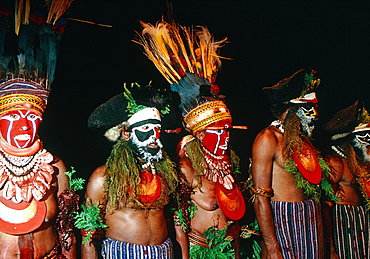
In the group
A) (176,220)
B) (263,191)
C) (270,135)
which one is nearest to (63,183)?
(176,220)

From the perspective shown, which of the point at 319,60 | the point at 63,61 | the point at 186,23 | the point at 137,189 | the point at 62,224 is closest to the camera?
the point at 62,224

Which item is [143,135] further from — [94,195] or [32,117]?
[32,117]

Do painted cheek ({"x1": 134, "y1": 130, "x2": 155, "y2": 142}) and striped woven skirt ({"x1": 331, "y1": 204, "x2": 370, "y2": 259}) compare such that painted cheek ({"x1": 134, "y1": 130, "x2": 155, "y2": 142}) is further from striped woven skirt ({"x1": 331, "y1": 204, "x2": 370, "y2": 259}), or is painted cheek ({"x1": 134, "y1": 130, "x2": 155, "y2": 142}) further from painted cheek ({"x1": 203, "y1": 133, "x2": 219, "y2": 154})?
striped woven skirt ({"x1": 331, "y1": 204, "x2": 370, "y2": 259})

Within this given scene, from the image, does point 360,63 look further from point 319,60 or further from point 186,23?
point 186,23

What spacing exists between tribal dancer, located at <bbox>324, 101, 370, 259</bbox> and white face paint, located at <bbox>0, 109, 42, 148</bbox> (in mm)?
3185

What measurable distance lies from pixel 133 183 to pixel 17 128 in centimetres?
94

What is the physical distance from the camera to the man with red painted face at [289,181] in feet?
12.7

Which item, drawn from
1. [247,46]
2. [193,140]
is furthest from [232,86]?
[193,140]

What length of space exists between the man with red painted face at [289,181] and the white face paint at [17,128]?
2.06m

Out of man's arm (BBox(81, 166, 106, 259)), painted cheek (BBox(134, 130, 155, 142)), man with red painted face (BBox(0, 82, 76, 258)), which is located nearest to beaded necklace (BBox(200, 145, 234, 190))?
painted cheek (BBox(134, 130, 155, 142))

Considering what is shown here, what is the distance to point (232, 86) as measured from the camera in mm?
5453

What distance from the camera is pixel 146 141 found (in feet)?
11.2

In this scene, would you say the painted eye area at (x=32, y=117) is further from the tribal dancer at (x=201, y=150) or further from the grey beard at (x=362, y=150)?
the grey beard at (x=362, y=150)

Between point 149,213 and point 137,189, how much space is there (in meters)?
0.23
